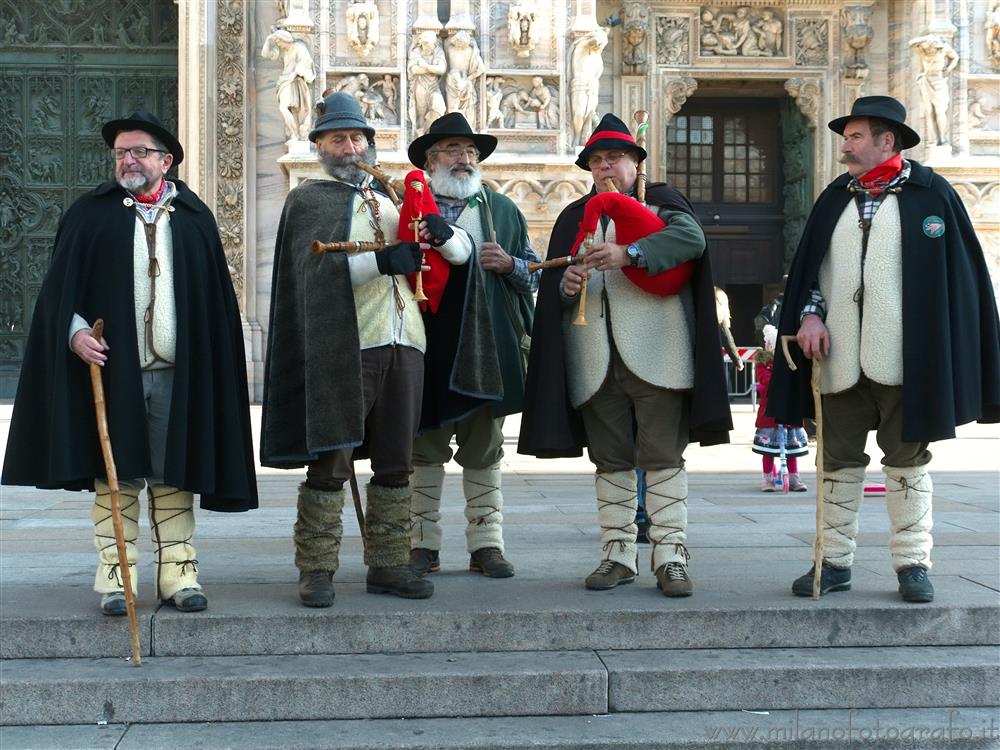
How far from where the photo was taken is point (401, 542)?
18.2 feet

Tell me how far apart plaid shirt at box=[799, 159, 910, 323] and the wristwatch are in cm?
80

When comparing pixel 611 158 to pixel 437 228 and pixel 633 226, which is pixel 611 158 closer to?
pixel 633 226

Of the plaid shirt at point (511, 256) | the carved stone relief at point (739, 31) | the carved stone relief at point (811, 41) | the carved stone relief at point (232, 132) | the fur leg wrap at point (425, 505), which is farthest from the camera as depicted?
the carved stone relief at point (811, 41)

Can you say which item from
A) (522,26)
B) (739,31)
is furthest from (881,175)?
(739,31)

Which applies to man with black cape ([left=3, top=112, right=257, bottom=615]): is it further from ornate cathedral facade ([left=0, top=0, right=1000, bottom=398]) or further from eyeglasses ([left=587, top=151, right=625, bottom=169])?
ornate cathedral facade ([left=0, top=0, right=1000, bottom=398])

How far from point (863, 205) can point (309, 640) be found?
2.99m

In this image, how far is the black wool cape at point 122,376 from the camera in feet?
17.1

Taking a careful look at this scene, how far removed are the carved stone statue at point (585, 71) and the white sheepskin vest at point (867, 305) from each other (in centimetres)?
1153

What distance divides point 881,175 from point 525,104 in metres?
11.9

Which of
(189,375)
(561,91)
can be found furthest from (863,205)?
(561,91)

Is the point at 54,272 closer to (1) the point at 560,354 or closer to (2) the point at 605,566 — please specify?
(1) the point at 560,354

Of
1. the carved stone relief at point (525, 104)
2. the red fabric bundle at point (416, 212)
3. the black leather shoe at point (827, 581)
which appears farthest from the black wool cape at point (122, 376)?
the carved stone relief at point (525, 104)

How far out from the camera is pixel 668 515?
561 centimetres

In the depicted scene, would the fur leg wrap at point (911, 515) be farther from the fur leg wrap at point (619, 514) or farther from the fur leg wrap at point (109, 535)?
the fur leg wrap at point (109, 535)
